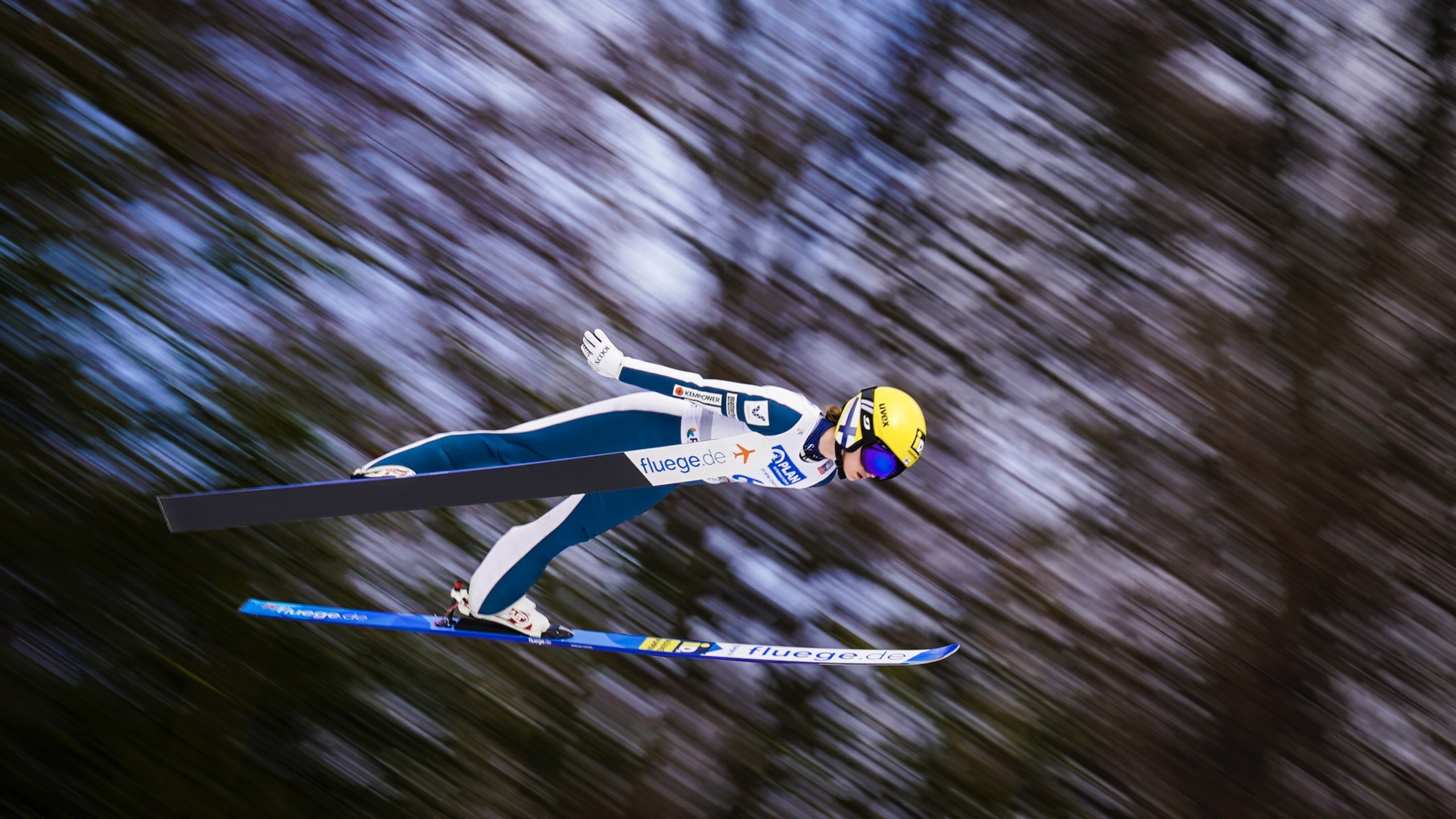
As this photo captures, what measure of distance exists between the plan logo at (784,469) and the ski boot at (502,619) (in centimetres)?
113

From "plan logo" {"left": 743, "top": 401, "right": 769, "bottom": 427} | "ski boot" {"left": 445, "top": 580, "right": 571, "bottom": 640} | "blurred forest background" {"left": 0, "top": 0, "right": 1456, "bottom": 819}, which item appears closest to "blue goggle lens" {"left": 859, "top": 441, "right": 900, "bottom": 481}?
"plan logo" {"left": 743, "top": 401, "right": 769, "bottom": 427}

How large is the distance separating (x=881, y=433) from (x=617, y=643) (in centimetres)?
145

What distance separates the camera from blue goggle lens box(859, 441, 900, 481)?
319 centimetres

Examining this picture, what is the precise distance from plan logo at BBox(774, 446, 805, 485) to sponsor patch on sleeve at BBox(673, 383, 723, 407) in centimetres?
23

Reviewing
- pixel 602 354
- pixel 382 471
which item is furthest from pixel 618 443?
pixel 382 471

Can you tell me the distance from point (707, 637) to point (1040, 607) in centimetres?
163

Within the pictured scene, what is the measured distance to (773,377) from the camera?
5086 millimetres

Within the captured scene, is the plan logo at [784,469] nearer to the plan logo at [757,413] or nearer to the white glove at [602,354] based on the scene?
the plan logo at [757,413]

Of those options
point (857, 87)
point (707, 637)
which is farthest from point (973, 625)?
point (857, 87)

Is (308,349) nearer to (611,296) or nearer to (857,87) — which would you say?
(611,296)

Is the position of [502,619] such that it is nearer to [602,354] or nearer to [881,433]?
[602,354]

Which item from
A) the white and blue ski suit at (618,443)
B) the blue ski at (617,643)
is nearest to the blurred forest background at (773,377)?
the blue ski at (617,643)

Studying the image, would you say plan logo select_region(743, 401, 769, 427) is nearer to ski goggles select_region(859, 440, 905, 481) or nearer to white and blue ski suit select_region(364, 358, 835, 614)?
white and blue ski suit select_region(364, 358, 835, 614)

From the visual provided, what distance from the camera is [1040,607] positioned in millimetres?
5203
